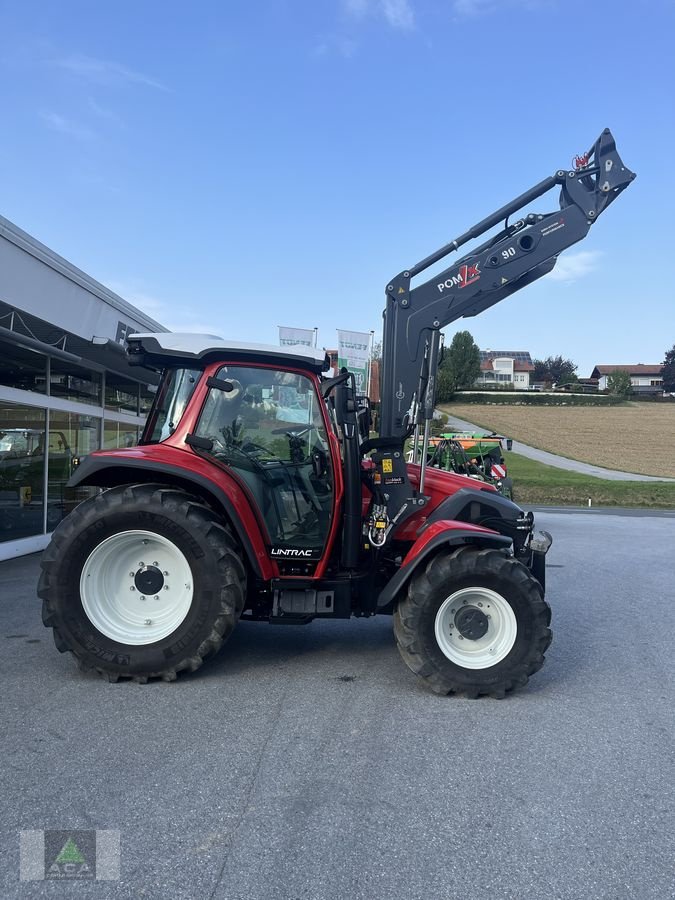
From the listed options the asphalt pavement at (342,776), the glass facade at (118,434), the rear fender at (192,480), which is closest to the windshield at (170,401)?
the rear fender at (192,480)

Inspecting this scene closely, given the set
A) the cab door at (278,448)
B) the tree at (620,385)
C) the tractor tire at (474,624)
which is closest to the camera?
the tractor tire at (474,624)

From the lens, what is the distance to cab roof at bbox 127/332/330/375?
498 cm

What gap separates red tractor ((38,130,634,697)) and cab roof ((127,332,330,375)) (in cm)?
1

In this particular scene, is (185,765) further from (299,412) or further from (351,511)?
(299,412)

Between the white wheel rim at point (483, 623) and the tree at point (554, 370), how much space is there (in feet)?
356

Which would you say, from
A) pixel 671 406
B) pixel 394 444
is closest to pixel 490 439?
pixel 394 444

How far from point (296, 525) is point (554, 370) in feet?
370

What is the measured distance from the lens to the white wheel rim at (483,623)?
4738 mm

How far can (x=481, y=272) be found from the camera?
567 cm

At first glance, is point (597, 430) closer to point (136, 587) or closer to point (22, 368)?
point (22, 368)

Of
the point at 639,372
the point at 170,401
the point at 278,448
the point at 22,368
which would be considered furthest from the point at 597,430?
the point at 639,372

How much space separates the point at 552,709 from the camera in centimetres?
455

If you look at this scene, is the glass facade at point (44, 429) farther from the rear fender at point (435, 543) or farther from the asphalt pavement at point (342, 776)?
the rear fender at point (435, 543)

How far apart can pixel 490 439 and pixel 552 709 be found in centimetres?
1423
